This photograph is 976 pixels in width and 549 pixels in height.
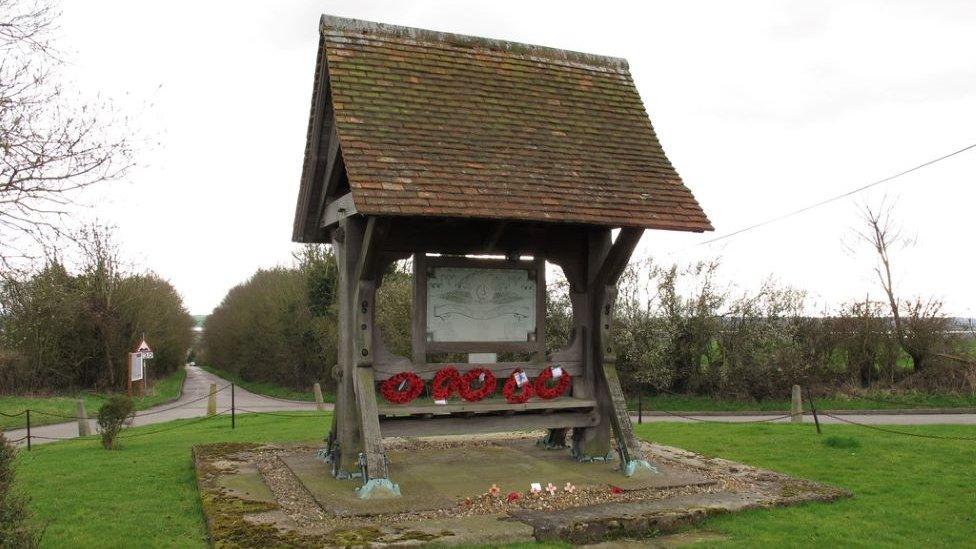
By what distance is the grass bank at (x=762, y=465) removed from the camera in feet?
22.8

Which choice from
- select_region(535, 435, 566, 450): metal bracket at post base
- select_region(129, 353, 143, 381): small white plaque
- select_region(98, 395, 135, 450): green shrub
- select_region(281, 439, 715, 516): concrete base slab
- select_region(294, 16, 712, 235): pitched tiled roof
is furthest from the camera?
select_region(129, 353, 143, 381): small white plaque

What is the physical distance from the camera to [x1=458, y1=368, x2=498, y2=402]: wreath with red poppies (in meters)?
9.02

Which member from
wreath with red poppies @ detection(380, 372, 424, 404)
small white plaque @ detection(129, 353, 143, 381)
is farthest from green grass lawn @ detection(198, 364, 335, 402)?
wreath with red poppies @ detection(380, 372, 424, 404)

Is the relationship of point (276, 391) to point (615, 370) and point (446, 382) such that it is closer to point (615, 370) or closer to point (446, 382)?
point (446, 382)

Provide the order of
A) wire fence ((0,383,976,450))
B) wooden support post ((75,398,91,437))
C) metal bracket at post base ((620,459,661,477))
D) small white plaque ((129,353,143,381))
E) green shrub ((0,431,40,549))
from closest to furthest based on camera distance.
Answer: green shrub ((0,431,40,549)) → metal bracket at post base ((620,459,661,477)) → wire fence ((0,383,976,450)) → wooden support post ((75,398,91,437)) → small white plaque ((129,353,143,381))

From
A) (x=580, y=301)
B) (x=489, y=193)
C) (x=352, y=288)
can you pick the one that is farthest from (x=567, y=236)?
(x=352, y=288)

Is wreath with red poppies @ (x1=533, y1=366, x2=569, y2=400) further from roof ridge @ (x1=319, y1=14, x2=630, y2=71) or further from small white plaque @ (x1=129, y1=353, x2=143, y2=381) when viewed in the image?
small white plaque @ (x1=129, y1=353, x2=143, y2=381)

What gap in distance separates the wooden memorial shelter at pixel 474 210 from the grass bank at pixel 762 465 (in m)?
2.04

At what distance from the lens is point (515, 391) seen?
30.8 feet

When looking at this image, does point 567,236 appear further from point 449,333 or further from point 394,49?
point 394,49

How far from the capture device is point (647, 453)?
10.8m

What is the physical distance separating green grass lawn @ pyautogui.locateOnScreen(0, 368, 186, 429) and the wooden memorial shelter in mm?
14411

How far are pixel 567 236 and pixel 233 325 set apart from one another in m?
41.7

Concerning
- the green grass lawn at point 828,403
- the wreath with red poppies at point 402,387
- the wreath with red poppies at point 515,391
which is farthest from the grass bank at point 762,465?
the green grass lawn at point 828,403
